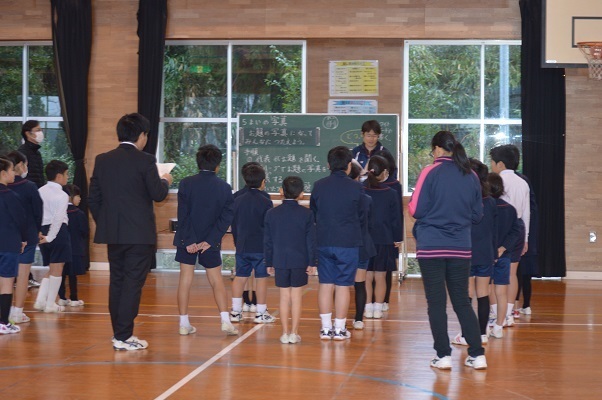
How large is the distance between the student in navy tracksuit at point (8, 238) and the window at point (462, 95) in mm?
7063

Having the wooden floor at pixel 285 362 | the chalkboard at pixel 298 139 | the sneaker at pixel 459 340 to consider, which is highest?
the chalkboard at pixel 298 139

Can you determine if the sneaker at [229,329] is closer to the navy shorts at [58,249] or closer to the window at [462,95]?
the navy shorts at [58,249]

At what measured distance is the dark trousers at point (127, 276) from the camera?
265 inches

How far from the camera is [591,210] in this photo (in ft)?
43.2

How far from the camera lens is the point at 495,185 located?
7.57m

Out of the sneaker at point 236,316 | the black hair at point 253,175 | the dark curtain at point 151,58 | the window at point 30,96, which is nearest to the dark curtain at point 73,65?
the window at point 30,96

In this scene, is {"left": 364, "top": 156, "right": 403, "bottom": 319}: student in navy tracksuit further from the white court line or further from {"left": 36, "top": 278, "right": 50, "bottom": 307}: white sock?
{"left": 36, "top": 278, "right": 50, "bottom": 307}: white sock

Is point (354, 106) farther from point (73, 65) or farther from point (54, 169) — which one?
point (54, 169)

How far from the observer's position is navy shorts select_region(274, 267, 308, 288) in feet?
23.6

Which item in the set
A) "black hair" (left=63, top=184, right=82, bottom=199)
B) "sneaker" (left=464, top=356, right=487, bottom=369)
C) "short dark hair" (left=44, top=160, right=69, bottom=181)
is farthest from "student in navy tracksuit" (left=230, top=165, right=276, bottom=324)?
"sneaker" (left=464, top=356, right=487, bottom=369)

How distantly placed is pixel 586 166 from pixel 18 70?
27.9ft

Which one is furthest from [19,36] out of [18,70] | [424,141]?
[424,141]

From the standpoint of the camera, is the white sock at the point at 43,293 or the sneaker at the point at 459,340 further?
the white sock at the point at 43,293

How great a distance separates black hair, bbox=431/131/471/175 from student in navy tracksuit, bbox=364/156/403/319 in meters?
2.08
